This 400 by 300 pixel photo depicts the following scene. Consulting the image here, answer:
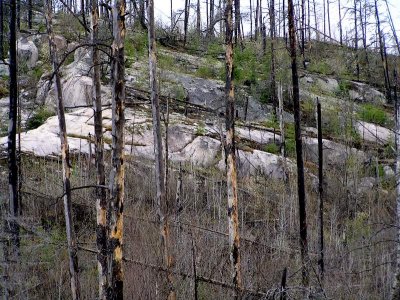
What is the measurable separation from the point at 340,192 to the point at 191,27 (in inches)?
908

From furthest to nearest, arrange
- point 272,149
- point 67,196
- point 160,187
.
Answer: point 272,149 < point 160,187 < point 67,196

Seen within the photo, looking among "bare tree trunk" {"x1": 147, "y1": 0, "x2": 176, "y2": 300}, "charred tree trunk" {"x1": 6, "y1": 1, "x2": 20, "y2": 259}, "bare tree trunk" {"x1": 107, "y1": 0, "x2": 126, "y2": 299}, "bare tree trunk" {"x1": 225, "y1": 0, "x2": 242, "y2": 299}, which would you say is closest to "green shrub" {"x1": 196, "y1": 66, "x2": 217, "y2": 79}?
"bare tree trunk" {"x1": 147, "y1": 0, "x2": 176, "y2": 300}

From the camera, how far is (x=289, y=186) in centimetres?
1791

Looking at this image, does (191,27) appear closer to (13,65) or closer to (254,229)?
(254,229)

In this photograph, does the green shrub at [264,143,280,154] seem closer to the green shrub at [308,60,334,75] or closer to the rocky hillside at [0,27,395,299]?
the rocky hillside at [0,27,395,299]

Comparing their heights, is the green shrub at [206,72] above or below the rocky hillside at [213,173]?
above

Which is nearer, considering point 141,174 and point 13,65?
point 13,65

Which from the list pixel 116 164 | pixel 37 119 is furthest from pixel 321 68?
pixel 116 164

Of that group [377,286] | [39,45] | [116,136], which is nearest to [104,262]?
[116,136]

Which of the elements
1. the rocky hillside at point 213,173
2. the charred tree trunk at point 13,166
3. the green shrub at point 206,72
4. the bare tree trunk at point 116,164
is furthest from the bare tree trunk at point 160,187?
the green shrub at point 206,72

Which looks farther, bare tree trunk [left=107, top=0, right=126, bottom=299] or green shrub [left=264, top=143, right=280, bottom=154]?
green shrub [left=264, top=143, right=280, bottom=154]

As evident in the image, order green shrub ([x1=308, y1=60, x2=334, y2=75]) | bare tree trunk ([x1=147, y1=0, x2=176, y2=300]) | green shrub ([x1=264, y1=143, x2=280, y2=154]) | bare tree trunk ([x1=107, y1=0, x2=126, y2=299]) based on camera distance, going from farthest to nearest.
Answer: green shrub ([x1=308, y1=60, x2=334, y2=75]) < green shrub ([x1=264, y1=143, x2=280, y2=154]) < bare tree trunk ([x1=147, y1=0, x2=176, y2=300]) < bare tree trunk ([x1=107, y1=0, x2=126, y2=299])

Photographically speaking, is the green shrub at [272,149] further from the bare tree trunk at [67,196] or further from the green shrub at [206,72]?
the bare tree trunk at [67,196]

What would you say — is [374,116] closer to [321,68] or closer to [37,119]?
[321,68]
